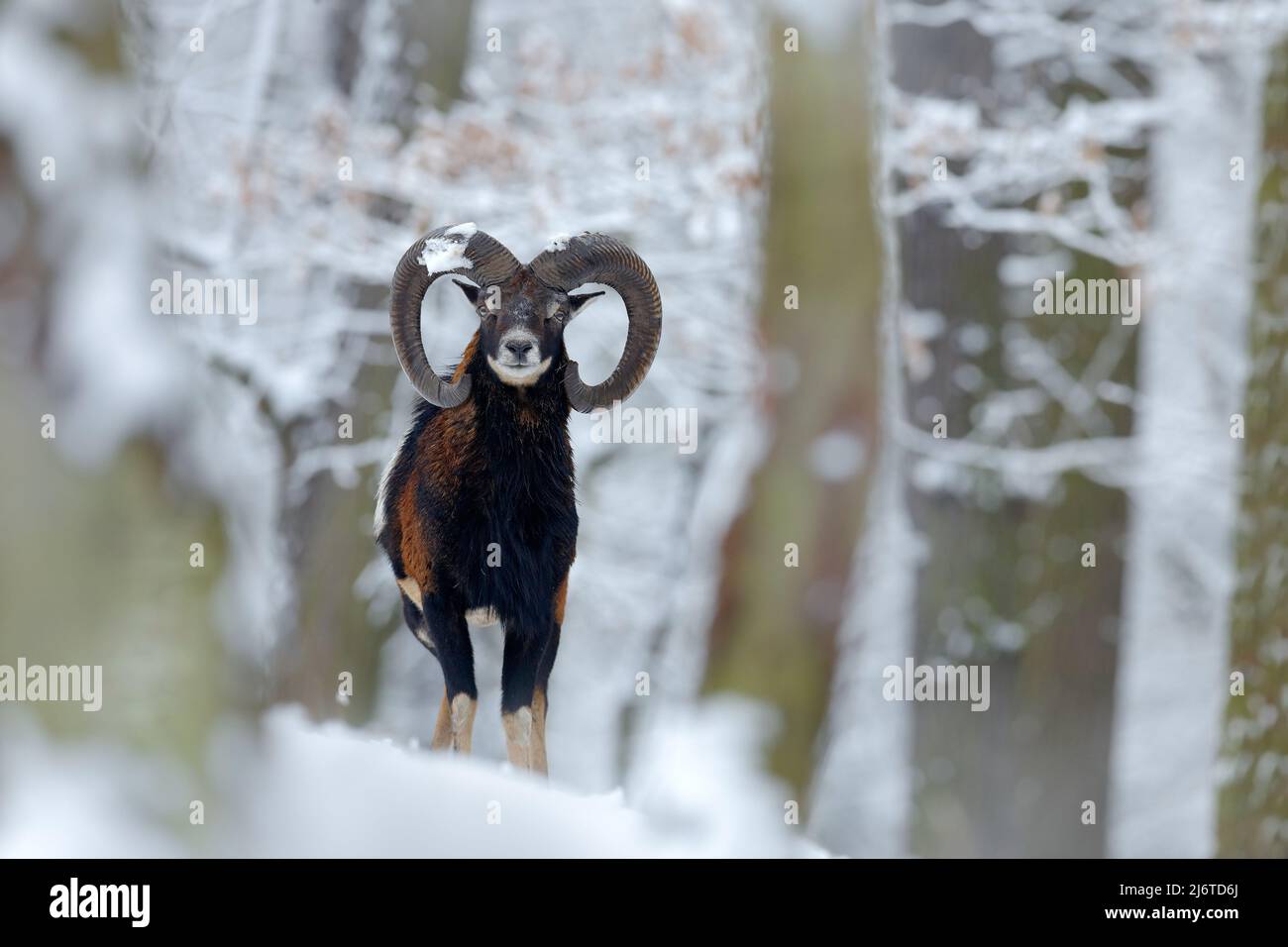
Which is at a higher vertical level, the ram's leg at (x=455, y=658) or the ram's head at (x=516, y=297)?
the ram's head at (x=516, y=297)

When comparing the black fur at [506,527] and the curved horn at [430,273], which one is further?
the black fur at [506,527]

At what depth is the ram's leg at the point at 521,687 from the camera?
397cm

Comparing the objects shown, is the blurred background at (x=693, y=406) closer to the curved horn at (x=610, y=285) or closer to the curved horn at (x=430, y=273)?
the curved horn at (x=430, y=273)

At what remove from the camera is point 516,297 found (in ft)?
12.5

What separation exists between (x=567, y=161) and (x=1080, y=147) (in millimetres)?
3729

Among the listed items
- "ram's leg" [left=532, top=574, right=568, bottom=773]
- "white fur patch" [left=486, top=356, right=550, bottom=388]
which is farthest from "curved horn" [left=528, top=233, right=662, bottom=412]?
"ram's leg" [left=532, top=574, right=568, bottom=773]

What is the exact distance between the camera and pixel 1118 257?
8133mm

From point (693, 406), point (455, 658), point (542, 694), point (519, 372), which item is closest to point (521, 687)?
point (542, 694)

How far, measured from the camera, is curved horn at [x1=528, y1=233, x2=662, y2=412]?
12.7ft

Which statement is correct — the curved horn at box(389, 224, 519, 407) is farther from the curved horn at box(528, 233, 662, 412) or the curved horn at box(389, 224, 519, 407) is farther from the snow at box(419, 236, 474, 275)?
the curved horn at box(528, 233, 662, 412)

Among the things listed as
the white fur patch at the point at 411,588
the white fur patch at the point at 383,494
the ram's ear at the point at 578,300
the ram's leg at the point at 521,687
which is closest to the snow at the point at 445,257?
the ram's ear at the point at 578,300

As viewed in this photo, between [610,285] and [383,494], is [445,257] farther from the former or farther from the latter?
[383,494]

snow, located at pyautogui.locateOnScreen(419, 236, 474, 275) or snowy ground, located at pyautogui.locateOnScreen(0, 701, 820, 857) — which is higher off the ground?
snow, located at pyautogui.locateOnScreen(419, 236, 474, 275)

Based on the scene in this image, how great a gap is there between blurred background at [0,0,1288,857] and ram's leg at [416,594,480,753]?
0.66ft
